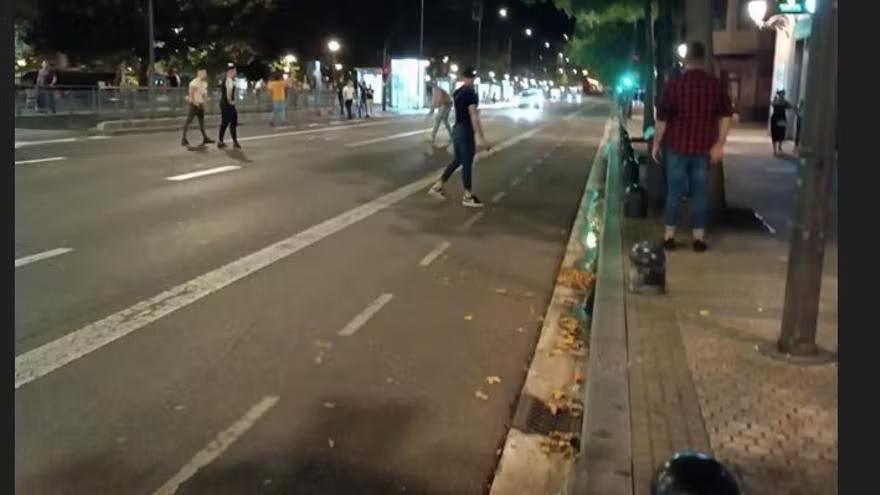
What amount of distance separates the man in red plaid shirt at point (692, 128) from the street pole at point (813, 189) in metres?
3.41

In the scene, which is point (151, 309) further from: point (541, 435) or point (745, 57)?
point (745, 57)

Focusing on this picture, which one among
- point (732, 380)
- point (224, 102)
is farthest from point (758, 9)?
point (732, 380)

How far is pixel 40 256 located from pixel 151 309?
8.38 ft

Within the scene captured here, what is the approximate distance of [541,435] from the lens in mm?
5805

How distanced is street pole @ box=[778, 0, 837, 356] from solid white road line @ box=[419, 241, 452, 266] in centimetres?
465

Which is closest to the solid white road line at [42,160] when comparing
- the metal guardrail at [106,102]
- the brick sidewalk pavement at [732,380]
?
Answer: the metal guardrail at [106,102]

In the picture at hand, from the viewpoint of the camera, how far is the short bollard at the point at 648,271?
327 inches

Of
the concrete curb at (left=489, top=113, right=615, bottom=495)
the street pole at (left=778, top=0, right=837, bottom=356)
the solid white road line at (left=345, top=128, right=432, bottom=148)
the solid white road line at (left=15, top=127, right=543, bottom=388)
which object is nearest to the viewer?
the concrete curb at (left=489, top=113, right=615, bottom=495)

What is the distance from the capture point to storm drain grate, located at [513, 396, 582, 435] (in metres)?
5.91

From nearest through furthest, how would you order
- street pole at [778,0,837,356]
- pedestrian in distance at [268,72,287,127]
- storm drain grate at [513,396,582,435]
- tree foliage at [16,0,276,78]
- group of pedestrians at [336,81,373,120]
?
storm drain grate at [513,396,582,435]
street pole at [778,0,837,356]
pedestrian in distance at [268,72,287,127]
group of pedestrians at [336,81,373,120]
tree foliage at [16,0,276,78]

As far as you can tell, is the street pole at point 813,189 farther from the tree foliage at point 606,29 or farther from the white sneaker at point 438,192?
the tree foliage at point 606,29

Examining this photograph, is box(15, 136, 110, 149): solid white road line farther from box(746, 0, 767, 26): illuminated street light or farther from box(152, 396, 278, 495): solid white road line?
box(746, 0, 767, 26): illuminated street light

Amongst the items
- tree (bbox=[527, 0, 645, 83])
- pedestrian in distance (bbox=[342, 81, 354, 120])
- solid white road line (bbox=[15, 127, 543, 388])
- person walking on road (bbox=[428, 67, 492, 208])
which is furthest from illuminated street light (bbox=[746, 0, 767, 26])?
solid white road line (bbox=[15, 127, 543, 388])

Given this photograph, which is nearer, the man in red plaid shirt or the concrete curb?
the concrete curb
